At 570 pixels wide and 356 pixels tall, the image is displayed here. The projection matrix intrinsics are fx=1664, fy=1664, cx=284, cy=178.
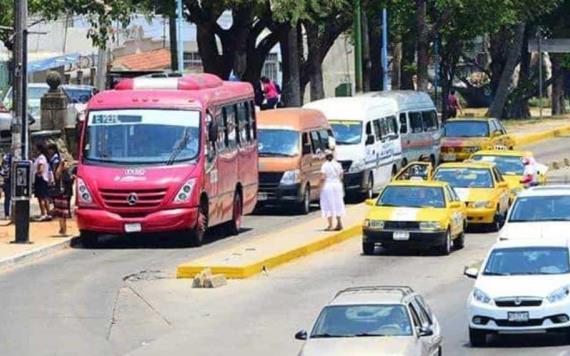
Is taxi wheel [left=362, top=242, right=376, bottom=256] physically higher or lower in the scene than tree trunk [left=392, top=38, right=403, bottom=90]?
lower

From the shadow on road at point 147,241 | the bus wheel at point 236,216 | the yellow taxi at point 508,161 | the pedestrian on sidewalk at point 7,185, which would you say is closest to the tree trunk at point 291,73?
the yellow taxi at point 508,161

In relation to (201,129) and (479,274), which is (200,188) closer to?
(201,129)

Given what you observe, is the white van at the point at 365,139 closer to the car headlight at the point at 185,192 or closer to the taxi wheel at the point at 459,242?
the taxi wheel at the point at 459,242

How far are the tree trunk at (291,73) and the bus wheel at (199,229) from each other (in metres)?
18.3

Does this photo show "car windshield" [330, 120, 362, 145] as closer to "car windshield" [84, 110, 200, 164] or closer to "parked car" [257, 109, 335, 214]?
"parked car" [257, 109, 335, 214]

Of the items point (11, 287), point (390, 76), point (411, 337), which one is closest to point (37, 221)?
point (11, 287)

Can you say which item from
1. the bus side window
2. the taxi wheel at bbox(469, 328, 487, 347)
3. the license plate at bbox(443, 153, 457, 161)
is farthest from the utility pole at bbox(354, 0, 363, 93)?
the taxi wheel at bbox(469, 328, 487, 347)

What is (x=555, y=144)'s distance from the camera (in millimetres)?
60281

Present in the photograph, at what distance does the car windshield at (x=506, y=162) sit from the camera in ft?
136

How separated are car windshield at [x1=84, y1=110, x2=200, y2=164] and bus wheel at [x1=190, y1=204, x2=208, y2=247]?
1.15 meters

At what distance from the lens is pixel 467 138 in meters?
51.6

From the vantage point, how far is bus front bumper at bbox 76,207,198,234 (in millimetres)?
32438

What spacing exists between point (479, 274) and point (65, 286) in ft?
27.1

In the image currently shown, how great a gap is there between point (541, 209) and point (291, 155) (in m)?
10.8
